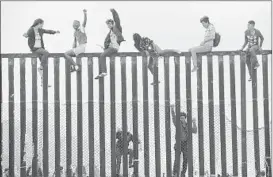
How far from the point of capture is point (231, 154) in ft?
49.2

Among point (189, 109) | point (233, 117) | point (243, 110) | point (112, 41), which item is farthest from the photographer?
point (243, 110)

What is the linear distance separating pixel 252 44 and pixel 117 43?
3394mm

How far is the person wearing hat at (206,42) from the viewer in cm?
1469

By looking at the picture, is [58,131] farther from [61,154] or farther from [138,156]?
[138,156]

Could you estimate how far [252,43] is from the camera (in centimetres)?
1491

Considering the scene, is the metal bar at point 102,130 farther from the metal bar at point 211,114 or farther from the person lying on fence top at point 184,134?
the metal bar at point 211,114

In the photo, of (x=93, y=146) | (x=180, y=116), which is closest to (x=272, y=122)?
(x=180, y=116)

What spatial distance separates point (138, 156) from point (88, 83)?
221 centimetres

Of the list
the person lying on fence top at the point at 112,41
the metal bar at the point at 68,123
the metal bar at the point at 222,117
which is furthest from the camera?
the metal bar at the point at 222,117

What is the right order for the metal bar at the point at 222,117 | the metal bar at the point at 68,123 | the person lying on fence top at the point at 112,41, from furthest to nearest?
1. the metal bar at the point at 222,117
2. the metal bar at the point at 68,123
3. the person lying on fence top at the point at 112,41

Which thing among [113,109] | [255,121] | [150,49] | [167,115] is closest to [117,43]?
[150,49]

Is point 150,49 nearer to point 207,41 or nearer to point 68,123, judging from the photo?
point 207,41

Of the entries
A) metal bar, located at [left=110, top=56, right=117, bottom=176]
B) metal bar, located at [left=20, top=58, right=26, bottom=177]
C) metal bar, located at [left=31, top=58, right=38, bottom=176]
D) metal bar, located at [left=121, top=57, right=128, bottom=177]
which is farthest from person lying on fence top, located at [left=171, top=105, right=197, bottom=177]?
metal bar, located at [left=20, top=58, right=26, bottom=177]

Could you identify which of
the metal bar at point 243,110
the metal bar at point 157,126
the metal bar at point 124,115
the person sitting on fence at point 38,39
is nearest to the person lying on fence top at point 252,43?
the metal bar at point 243,110
